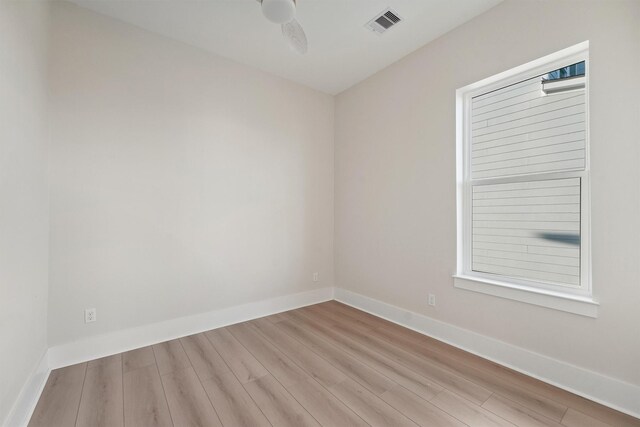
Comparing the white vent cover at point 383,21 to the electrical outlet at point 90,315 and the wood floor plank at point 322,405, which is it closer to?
the wood floor plank at point 322,405

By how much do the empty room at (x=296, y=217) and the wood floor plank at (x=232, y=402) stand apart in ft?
0.05

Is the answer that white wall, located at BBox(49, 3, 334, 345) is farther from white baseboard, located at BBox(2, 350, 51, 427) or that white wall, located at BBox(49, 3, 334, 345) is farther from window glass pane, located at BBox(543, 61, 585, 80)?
window glass pane, located at BBox(543, 61, 585, 80)

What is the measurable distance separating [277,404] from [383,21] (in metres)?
3.12

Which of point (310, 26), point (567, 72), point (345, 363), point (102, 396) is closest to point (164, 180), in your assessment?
point (102, 396)

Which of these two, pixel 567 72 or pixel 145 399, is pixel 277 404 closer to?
pixel 145 399

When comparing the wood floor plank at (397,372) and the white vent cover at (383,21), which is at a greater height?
the white vent cover at (383,21)

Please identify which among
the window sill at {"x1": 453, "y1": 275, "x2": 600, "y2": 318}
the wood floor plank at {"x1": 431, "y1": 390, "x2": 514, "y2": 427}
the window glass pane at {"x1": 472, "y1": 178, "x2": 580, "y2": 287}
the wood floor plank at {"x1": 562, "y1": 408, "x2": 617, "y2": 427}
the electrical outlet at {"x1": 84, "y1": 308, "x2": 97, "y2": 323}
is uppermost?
the window glass pane at {"x1": 472, "y1": 178, "x2": 580, "y2": 287}

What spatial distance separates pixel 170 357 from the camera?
7.68 ft

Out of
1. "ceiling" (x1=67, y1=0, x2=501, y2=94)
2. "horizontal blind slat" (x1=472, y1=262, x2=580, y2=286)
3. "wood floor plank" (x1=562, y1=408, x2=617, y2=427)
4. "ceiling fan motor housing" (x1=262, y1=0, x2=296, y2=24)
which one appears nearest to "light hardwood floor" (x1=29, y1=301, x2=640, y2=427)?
"wood floor plank" (x1=562, y1=408, x2=617, y2=427)

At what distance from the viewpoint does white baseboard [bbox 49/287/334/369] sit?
223 centimetres

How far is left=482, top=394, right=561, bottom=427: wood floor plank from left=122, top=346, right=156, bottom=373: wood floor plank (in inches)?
97.4

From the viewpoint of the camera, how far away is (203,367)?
219 centimetres

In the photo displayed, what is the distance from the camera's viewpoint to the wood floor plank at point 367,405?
5.29 feet

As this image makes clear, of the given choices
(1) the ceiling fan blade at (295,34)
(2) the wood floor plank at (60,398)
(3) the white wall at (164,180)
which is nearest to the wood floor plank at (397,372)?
(3) the white wall at (164,180)
